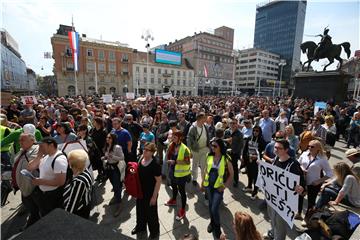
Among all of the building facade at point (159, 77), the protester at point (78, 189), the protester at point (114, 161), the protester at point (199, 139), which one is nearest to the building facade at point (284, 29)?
the building facade at point (159, 77)

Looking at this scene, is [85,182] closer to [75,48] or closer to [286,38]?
[75,48]

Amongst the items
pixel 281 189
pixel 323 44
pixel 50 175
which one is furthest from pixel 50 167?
pixel 323 44

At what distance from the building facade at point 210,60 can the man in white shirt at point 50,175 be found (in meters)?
62.6

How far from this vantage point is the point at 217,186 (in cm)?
298

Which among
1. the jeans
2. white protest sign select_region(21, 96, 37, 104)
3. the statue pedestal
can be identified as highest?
the statue pedestal

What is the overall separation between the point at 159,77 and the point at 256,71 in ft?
139

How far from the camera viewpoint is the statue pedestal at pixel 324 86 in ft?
55.5

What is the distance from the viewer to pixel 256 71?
74938mm

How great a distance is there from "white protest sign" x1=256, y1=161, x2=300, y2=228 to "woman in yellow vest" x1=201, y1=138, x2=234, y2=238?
55 cm

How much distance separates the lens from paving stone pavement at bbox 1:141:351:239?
325 centimetres

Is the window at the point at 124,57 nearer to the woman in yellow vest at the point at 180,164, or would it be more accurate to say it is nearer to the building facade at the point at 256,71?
the building facade at the point at 256,71

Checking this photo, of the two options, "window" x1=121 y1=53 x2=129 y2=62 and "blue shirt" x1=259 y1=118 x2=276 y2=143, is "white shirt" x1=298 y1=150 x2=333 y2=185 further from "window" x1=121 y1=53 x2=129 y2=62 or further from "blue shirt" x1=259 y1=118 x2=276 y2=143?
"window" x1=121 y1=53 x2=129 y2=62

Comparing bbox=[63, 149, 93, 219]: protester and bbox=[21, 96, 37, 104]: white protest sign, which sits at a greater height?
bbox=[21, 96, 37, 104]: white protest sign

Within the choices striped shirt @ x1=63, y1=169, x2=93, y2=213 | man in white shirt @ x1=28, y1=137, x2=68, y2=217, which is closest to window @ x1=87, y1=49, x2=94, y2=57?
man in white shirt @ x1=28, y1=137, x2=68, y2=217
